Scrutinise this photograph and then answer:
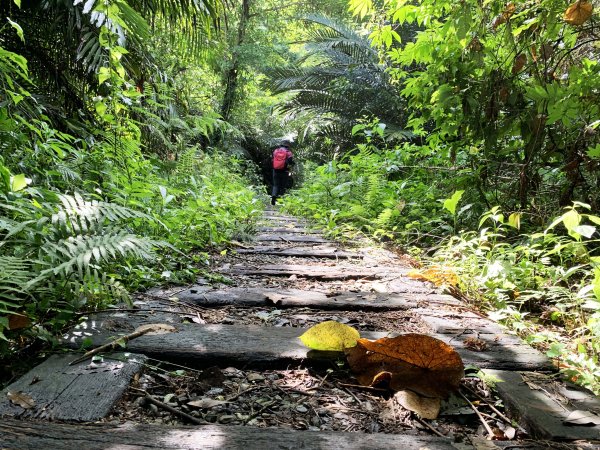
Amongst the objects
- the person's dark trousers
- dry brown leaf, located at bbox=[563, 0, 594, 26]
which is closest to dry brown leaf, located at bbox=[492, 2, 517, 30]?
dry brown leaf, located at bbox=[563, 0, 594, 26]

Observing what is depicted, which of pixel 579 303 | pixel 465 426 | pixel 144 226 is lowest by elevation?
pixel 465 426

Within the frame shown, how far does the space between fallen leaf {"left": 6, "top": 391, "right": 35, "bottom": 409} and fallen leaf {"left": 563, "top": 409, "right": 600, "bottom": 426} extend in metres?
1.34

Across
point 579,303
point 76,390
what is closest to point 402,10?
point 579,303

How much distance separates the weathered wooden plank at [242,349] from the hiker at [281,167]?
346 inches

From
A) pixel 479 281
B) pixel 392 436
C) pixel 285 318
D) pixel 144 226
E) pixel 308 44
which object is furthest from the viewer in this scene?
pixel 308 44

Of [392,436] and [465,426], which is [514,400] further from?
[392,436]

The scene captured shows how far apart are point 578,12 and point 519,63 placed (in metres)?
0.66

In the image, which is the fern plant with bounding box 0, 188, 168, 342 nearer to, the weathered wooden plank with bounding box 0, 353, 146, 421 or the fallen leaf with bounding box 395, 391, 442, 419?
the weathered wooden plank with bounding box 0, 353, 146, 421

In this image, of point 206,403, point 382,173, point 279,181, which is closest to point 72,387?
point 206,403

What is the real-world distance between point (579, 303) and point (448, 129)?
200 cm

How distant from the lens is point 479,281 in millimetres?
2346

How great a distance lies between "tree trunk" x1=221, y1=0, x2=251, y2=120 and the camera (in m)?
11.2

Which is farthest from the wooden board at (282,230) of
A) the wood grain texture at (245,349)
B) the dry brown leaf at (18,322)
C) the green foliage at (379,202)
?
the dry brown leaf at (18,322)

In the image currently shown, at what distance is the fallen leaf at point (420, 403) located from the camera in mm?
1104
